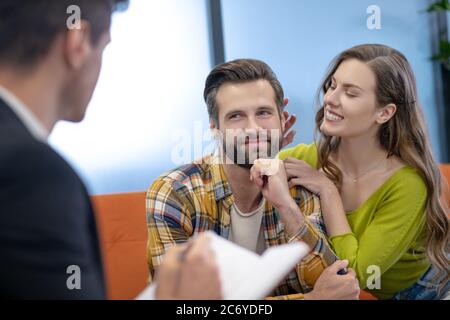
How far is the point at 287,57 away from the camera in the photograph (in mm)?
1125

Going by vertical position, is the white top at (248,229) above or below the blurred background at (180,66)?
below

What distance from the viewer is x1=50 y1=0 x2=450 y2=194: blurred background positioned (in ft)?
3.64

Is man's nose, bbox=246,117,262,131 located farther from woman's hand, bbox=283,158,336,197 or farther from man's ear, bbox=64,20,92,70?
man's ear, bbox=64,20,92,70

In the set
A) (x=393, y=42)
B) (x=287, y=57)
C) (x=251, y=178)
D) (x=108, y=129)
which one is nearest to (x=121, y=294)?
(x=108, y=129)

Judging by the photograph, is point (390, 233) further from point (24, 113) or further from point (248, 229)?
point (24, 113)

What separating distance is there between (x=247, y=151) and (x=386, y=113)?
262mm

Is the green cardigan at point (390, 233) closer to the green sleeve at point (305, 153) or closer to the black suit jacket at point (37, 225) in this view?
the green sleeve at point (305, 153)

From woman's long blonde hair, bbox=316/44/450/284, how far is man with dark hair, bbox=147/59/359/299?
10 centimetres

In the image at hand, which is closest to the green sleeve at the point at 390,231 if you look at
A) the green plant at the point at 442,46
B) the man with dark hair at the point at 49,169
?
the man with dark hair at the point at 49,169

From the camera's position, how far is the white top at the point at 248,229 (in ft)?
3.28

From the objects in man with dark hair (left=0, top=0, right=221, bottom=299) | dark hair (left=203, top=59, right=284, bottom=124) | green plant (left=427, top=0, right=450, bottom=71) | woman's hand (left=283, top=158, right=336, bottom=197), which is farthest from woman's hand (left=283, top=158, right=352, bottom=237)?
green plant (left=427, top=0, right=450, bottom=71)

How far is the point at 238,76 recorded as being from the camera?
3.20ft

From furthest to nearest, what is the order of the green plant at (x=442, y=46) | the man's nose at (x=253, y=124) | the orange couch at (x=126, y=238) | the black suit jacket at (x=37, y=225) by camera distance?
the green plant at (x=442, y=46) → the orange couch at (x=126, y=238) → the man's nose at (x=253, y=124) → the black suit jacket at (x=37, y=225)
